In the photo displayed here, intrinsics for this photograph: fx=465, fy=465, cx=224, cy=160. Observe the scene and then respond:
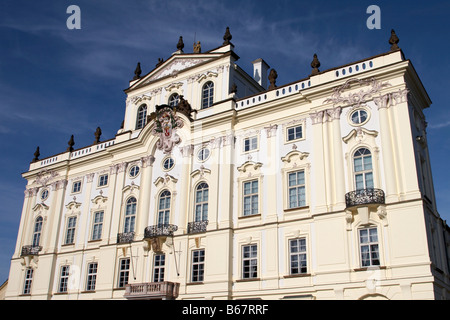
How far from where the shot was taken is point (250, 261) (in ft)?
87.5

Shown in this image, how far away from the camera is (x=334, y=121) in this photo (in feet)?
86.0

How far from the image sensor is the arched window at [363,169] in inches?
956

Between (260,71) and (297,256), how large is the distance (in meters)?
16.8

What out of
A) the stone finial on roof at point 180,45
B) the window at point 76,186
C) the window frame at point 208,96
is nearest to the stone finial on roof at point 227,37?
the window frame at point 208,96

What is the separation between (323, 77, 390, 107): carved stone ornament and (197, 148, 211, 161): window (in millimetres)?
8619

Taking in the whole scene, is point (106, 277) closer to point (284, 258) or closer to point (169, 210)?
point (169, 210)

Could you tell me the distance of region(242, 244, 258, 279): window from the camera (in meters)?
26.3

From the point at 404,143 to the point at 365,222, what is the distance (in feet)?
15.1

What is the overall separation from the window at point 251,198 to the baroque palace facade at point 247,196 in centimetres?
7

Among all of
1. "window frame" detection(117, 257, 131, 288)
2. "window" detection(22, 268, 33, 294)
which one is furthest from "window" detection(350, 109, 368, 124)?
"window" detection(22, 268, 33, 294)

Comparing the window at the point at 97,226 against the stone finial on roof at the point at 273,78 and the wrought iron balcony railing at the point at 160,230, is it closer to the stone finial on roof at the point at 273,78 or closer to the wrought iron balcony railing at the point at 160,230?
the wrought iron balcony railing at the point at 160,230

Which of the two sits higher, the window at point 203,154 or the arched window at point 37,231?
the window at point 203,154
